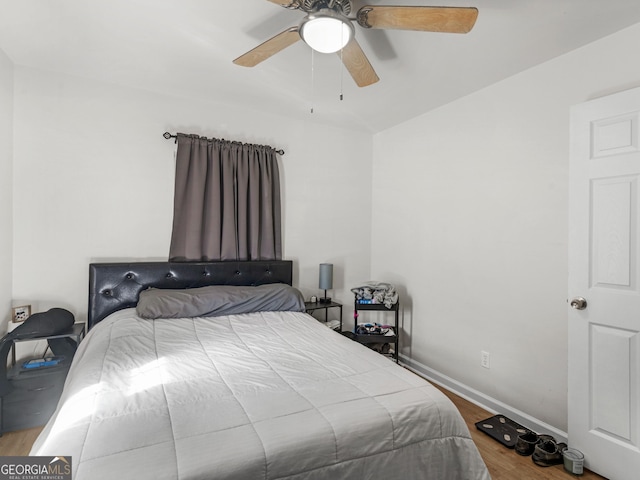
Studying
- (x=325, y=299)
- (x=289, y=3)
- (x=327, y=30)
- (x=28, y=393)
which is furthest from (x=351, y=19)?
(x=28, y=393)

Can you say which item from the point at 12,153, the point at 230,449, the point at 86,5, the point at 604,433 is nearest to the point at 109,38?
the point at 86,5

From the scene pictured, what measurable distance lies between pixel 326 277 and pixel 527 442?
1.95 meters

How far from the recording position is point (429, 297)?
314 cm

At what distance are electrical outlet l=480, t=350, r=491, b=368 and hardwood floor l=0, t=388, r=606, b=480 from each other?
505mm

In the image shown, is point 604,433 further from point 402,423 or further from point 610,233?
point 402,423

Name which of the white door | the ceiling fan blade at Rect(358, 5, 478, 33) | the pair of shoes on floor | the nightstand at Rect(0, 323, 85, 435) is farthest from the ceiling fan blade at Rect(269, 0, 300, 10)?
the pair of shoes on floor

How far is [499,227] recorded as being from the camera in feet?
8.30

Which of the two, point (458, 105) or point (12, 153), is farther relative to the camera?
point (458, 105)

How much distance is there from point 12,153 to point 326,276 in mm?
2617

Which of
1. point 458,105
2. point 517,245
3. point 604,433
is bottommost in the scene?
point 604,433

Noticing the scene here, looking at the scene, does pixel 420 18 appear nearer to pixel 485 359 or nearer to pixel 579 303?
pixel 579 303

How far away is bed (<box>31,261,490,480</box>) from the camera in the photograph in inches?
39.1

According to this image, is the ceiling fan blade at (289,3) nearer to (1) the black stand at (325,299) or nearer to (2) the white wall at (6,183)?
(2) the white wall at (6,183)

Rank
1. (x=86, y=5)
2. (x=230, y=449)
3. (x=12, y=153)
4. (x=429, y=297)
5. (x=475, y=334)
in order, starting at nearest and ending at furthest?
(x=230, y=449) → (x=86, y=5) → (x=12, y=153) → (x=475, y=334) → (x=429, y=297)
